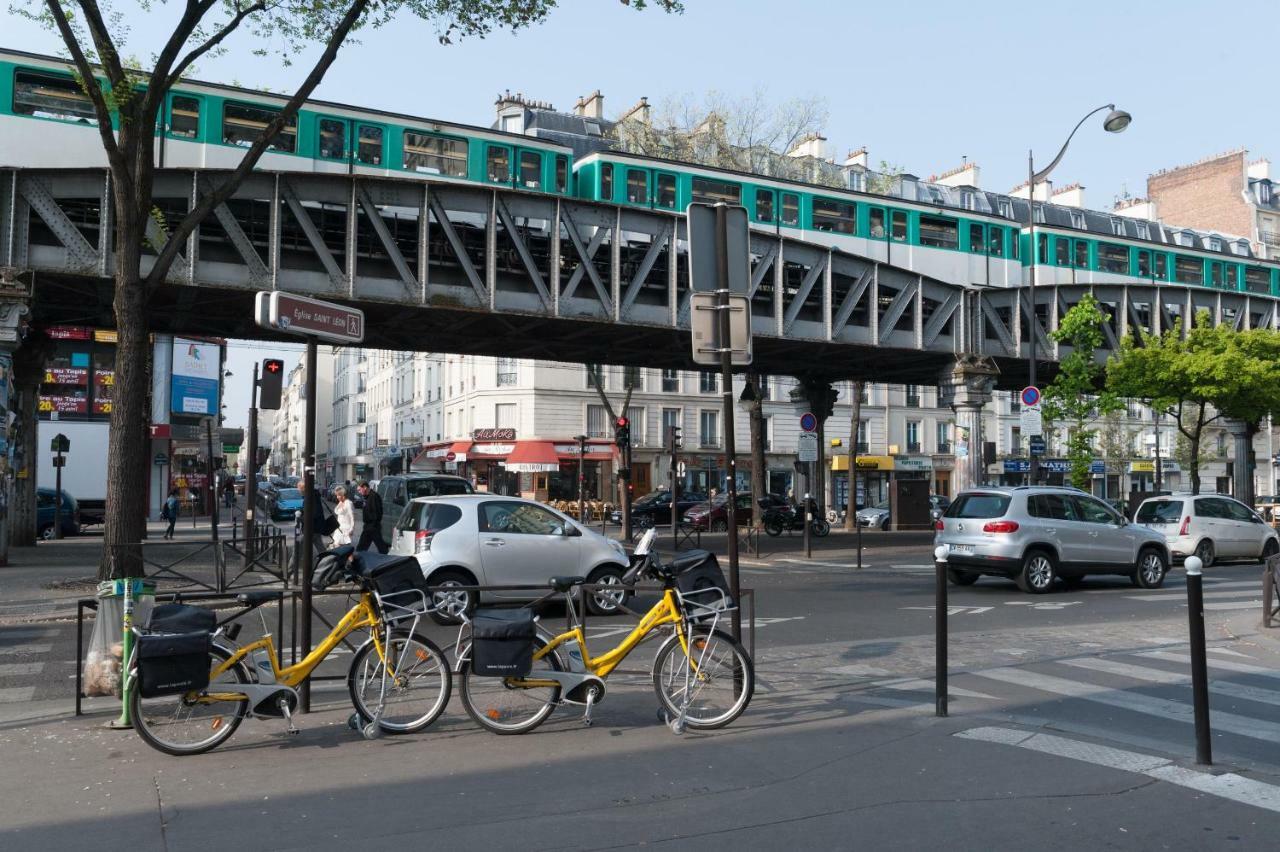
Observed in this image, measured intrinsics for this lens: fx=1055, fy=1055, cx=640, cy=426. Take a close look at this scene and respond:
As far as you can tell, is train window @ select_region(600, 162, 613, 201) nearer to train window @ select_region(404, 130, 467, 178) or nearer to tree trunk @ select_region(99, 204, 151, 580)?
train window @ select_region(404, 130, 467, 178)

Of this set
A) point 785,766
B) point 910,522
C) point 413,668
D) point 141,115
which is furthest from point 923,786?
point 910,522

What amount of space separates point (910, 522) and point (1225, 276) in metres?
22.1

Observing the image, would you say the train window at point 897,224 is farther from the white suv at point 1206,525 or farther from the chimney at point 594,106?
the chimney at point 594,106

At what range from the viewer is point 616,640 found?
10.1 metres

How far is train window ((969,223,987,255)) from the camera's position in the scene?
38.0 m

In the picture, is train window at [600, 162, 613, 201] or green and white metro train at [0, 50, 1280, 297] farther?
train window at [600, 162, 613, 201]

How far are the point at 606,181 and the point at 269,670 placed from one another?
2606 centimetres

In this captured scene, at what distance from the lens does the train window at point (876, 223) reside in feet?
117

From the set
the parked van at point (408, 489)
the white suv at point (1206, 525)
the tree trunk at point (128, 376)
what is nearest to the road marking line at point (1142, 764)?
the tree trunk at point (128, 376)

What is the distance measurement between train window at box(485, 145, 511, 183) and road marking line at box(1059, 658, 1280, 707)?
69.7 feet

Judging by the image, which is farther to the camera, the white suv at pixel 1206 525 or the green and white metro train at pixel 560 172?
the green and white metro train at pixel 560 172

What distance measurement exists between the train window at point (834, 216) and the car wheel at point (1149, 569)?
19.4 metres

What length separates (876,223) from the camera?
35781 mm

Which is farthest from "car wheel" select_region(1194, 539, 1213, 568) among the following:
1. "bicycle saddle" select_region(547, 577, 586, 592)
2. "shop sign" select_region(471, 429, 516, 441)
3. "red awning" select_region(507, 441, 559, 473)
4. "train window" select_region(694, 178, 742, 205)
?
"shop sign" select_region(471, 429, 516, 441)
